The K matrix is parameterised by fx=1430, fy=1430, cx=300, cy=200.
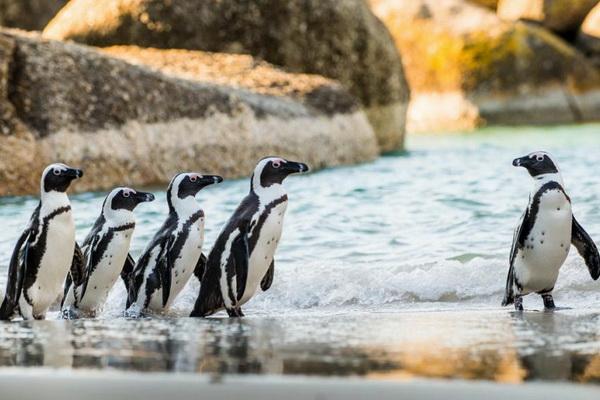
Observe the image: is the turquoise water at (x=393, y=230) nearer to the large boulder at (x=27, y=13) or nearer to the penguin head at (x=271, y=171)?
the penguin head at (x=271, y=171)

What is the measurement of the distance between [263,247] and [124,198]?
94 centimetres

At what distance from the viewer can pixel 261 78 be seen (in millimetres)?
15969

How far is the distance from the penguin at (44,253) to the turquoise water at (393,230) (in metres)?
0.63

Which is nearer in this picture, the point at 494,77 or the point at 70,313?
the point at 70,313

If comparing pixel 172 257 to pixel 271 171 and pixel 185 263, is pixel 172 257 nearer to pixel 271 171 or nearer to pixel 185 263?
pixel 185 263

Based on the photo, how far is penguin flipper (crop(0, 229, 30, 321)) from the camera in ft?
23.1

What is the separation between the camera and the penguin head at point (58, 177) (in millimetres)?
7109

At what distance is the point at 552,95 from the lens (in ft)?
89.4

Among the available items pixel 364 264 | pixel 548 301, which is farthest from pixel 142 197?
pixel 548 301

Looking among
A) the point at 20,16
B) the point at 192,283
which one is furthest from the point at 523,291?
the point at 20,16

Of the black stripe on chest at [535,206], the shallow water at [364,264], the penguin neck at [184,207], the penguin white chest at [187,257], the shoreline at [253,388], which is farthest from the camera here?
the penguin neck at [184,207]

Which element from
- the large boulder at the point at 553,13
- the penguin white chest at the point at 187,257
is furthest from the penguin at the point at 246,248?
the large boulder at the point at 553,13

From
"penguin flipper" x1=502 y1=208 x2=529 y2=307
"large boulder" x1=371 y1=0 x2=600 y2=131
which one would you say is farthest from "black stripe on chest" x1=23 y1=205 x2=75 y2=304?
"large boulder" x1=371 y1=0 x2=600 y2=131

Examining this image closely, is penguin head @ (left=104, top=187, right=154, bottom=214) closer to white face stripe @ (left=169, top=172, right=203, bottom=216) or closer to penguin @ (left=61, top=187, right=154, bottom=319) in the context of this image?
penguin @ (left=61, top=187, right=154, bottom=319)
